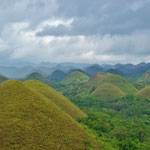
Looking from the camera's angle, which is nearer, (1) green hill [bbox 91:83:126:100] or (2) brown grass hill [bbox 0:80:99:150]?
(2) brown grass hill [bbox 0:80:99:150]

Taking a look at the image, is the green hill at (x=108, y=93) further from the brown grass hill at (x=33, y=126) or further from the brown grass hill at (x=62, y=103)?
the brown grass hill at (x=33, y=126)

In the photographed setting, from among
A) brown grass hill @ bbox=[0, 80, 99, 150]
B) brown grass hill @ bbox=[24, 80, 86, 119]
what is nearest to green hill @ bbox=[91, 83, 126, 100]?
brown grass hill @ bbox=[24, 80, 86, 119]

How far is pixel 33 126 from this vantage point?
25.2 m

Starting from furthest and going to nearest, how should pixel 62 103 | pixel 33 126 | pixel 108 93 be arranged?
1. pixel 108 93
2. pixel 62 103
3. pixel 33 126

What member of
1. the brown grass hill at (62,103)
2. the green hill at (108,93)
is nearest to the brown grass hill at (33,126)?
the brown grass hill at (62,103)

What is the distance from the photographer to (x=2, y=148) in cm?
2109

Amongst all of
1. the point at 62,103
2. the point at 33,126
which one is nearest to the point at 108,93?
the point at 62,103

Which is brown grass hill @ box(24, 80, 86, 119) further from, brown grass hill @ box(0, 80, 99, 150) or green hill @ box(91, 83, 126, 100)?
green hill @ box(91, 83, 126, 100)

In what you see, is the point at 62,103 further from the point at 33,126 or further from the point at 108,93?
the point at 108,93

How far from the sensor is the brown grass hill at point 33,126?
901 inches

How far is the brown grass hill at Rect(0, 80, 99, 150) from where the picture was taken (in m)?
22.9

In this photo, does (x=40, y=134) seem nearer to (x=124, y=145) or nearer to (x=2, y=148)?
(x=2, y=148)

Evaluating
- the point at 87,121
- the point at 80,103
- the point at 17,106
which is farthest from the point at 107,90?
the point at 17,106

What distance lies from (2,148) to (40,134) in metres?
5.03
